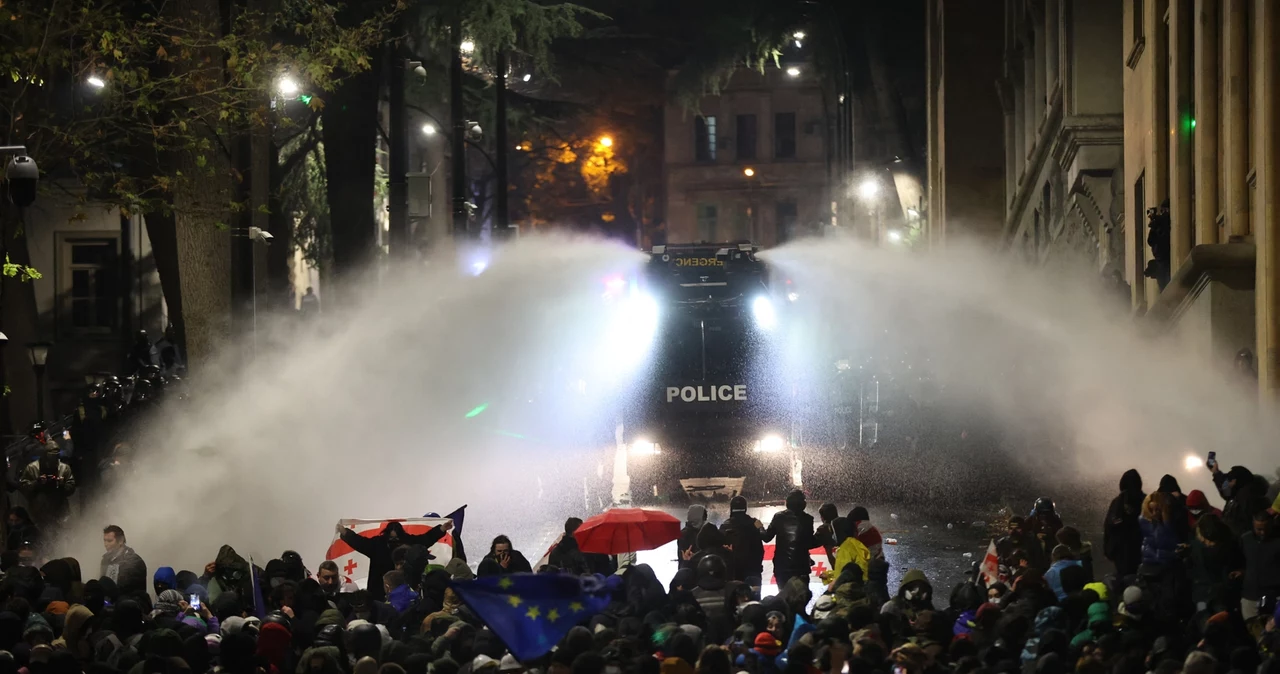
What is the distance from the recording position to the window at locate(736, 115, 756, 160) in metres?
96.9

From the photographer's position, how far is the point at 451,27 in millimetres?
34875

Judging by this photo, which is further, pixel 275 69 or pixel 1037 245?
pixel 1037 245

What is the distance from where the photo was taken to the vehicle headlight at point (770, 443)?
2794 centimetres

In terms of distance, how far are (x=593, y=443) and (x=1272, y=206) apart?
1435 cm

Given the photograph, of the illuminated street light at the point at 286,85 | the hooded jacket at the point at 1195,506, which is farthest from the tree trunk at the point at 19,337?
the hooded jacket at the point at 1195,506

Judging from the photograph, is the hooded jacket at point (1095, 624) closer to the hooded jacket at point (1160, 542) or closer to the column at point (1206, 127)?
the hooded jacket at point (1160, 542)

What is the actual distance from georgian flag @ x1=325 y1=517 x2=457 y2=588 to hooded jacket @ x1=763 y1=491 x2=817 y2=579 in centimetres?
301

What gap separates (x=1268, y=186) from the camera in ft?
60.1

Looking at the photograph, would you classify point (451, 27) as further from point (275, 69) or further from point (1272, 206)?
point (1272, 206)

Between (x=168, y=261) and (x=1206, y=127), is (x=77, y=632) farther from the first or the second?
(x=1206, y=127)

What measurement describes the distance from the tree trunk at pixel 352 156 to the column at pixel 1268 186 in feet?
60.9

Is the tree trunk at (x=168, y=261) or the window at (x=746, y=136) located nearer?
the tree trunk at (x=168, y=261)

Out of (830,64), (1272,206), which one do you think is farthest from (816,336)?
(830,64)

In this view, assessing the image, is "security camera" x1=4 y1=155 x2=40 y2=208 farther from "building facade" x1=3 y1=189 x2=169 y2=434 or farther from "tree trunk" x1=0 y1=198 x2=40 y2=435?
"building facade" x1=3 y1=189 x2=169 y2=434
